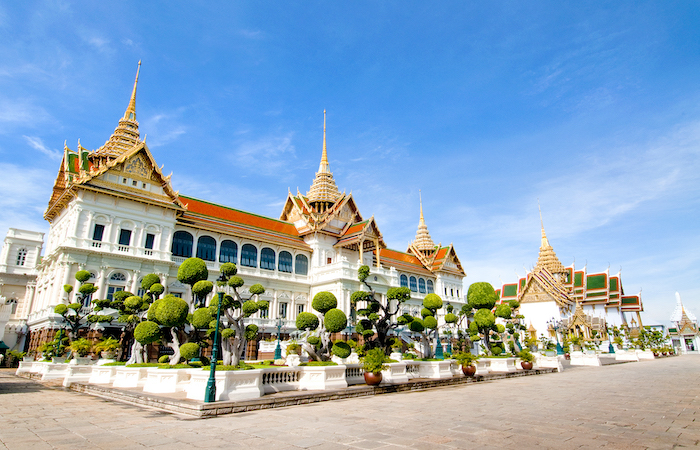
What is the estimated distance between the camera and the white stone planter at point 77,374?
687 inches

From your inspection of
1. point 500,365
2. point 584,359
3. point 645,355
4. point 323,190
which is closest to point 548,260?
point 645,355

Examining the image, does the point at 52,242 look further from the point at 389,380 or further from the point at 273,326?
the point at 389,380

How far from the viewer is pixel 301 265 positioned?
37.5m

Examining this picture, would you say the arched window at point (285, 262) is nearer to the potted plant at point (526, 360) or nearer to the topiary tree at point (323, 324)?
the topiary tree at point (323, 324)

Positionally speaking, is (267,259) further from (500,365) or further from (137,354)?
(500,365)

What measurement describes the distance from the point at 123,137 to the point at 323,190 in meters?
19.6

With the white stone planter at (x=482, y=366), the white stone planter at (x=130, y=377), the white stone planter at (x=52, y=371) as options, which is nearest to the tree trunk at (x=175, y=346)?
the white stone planter at (x=130, y=377)

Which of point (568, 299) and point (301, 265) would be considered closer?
point (301, 265)

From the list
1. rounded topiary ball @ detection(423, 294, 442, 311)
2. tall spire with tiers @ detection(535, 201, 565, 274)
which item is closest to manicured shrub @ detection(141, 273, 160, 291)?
rounded topiary ball @ detection(423, 294, 442, 311)

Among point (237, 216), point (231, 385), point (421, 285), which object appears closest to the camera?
point (231, 385)

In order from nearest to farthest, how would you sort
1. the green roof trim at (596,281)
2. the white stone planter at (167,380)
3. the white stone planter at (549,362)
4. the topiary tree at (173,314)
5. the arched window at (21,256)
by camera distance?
the white stone planter at (167,380), the topiary tree at (173,314), the white stone planter at (549,362), the arched window at (21,256), the green roof trim at (596,281)

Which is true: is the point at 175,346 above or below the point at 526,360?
above

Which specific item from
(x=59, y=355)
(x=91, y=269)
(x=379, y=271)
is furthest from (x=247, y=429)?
(x=379, y=271)

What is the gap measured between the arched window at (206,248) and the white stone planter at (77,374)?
13975mm
